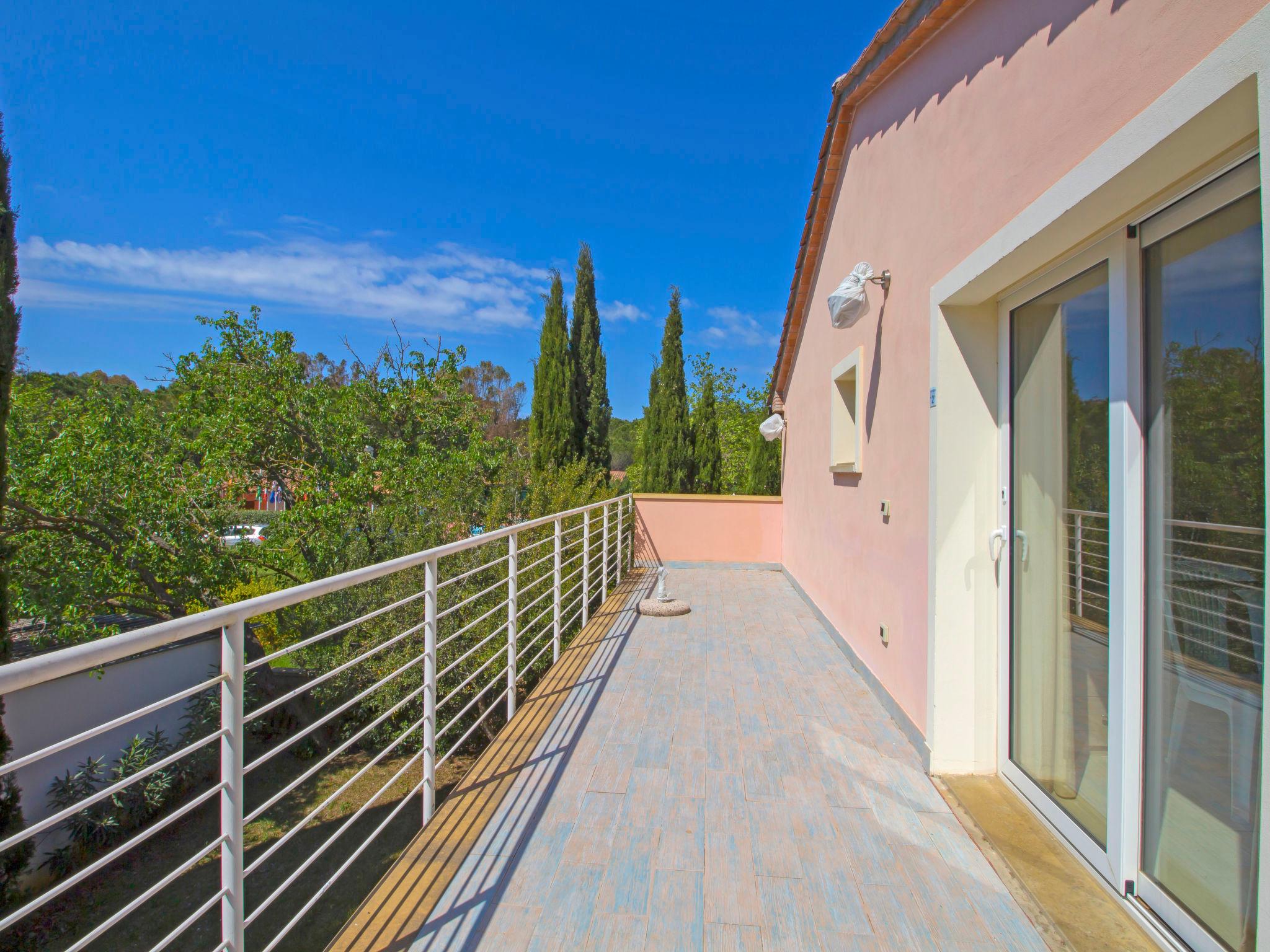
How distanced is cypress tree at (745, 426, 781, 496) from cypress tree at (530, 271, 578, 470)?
4.21 metres

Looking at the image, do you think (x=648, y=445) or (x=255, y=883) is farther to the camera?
(x=648, y=445)

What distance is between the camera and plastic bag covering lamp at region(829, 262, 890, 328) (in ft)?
12.8

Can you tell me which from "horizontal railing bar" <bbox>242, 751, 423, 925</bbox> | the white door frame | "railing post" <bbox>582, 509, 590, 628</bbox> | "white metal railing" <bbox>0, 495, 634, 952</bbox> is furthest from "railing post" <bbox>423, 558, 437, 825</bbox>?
"railing post" <bbox>582, 509, 590, 628</bbox>

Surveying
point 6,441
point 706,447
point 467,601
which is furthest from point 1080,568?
point 706,447

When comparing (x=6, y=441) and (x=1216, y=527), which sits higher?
(x=6, y=441)

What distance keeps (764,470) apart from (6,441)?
1099cm

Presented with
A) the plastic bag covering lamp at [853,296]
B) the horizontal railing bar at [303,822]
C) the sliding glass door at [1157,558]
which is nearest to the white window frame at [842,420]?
the plastic bag covering lamp at [853,296]

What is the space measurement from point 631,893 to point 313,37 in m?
11.6

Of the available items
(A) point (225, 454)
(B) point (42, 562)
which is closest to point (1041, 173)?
(A) point (225, 454)

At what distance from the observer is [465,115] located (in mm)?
13047

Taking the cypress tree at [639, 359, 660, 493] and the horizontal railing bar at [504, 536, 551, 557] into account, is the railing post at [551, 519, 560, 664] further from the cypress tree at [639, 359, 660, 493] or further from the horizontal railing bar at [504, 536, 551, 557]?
the cypress tree at [639, 359, 660, 493]

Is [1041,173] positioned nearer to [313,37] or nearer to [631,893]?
[631,893]

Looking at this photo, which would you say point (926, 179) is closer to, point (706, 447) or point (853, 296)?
point (853, 296)

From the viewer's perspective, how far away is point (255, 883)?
600cm
